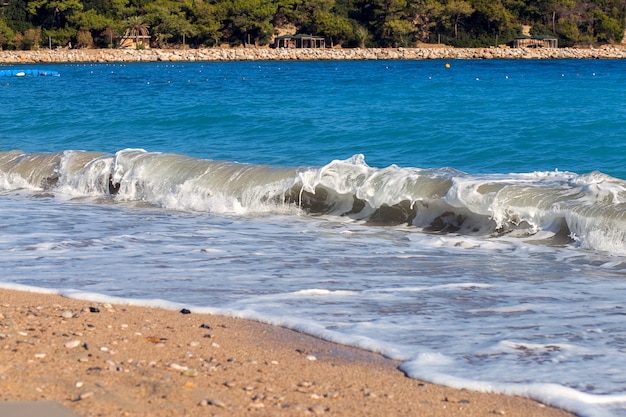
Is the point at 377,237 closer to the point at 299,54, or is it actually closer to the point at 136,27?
the point at 299,54

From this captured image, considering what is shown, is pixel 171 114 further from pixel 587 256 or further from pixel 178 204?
pixel 587 256

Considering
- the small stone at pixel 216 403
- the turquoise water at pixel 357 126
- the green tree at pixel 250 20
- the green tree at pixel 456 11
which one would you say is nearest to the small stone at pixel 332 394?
the small stone at pixel 216 403

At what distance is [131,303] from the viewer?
5.77m

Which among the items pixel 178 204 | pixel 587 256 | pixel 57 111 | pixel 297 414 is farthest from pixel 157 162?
pixel 57 111

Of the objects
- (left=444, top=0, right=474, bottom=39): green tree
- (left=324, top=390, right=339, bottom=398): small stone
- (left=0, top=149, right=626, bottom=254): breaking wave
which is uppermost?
(left=444, top=0, right=474, bottom=39): green tree

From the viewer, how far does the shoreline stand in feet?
269

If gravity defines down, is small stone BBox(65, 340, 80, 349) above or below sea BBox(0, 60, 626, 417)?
above

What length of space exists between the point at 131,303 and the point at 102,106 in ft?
75.9

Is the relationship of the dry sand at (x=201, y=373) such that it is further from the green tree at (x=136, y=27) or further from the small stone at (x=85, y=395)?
the green tree at (x=136, y=27)

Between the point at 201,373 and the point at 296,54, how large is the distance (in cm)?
8250

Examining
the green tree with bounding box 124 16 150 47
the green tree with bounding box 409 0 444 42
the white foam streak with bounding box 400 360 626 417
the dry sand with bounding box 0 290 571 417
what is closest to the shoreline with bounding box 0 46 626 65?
→ the green tree with bounding box 124 16 150 47

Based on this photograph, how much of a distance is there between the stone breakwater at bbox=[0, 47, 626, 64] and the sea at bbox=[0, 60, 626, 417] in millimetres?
63980

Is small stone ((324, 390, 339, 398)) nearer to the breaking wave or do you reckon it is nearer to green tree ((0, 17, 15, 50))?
the breaking wave

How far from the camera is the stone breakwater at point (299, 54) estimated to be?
3243 inches
